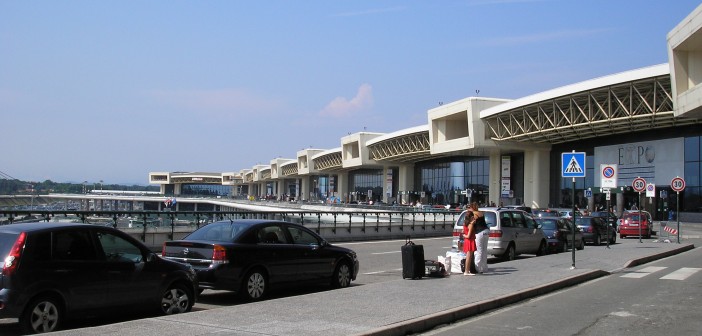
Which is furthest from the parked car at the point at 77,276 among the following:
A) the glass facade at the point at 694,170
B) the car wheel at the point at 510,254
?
the glass facade at the point at 694,170

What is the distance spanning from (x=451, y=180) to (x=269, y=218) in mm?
53970

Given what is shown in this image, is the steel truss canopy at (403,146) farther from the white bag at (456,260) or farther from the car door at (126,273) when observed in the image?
the car door at (126,273)

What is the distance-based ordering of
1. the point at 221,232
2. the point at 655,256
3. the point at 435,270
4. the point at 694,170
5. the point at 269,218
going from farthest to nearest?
1. the point at 694,170
2. the point at 269,218
3. the point at 655,256
4. the point at 435,270
5. the point at 221,232

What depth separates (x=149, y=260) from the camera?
9523 millimetres

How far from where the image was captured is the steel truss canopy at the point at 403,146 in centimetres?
7888

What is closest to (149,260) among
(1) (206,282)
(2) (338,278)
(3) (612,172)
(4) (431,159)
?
(1) (206,282)

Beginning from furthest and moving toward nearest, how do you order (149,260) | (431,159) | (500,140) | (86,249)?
(431,159), (500,140), (149,260), (86,249)

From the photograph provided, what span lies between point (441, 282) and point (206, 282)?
16.7 feet

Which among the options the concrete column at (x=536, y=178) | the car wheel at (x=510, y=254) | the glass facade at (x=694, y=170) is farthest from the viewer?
the concrete column at (x=536, y=178)

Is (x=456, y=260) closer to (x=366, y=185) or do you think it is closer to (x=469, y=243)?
(x=469, y=243)

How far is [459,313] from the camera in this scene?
10.1 m

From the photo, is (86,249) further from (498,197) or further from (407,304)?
(498,197)

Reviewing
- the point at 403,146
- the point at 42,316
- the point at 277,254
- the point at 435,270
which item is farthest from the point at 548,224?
the point at 403,146

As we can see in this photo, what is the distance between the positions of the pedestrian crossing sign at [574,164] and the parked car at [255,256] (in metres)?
7.65
